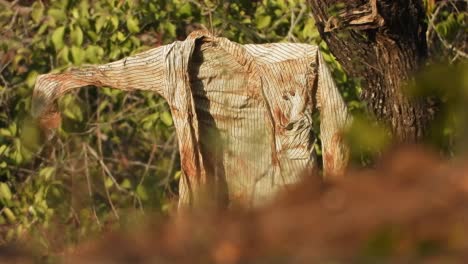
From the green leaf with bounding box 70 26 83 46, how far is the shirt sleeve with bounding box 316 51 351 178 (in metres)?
1.76

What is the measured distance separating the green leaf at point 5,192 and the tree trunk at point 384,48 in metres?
2.02

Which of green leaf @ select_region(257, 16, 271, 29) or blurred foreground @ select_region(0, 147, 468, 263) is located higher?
green leaf @ select_region(257, 16, 271, 29)

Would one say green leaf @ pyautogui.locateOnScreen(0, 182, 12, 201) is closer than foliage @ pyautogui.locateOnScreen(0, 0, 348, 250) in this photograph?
No

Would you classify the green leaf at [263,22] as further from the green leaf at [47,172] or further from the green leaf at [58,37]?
the green leaf at [47,172]

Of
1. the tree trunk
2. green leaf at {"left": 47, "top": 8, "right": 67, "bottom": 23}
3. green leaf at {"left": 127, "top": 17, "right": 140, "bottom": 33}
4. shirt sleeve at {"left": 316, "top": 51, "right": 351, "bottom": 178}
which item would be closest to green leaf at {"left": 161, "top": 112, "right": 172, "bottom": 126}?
green leaf at {"left": 127, "top": 17, "right": 140, "bottom": 33}

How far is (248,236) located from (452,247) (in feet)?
0.94

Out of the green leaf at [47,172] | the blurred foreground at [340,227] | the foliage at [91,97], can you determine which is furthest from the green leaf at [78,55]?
the blurred foreground at [340,227]

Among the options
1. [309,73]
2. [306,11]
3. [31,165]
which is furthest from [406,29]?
[31,165]

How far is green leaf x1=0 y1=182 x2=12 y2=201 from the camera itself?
5.12 m

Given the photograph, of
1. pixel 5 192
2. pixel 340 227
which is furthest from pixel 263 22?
pixel 340 227

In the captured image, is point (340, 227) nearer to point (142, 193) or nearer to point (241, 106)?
point (241, 106)

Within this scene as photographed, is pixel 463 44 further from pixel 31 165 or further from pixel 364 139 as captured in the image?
pixel 364 139

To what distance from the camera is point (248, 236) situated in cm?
154

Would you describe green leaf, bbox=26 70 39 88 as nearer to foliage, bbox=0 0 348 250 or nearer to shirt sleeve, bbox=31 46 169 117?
foliage, bbox=0 0 348 250
